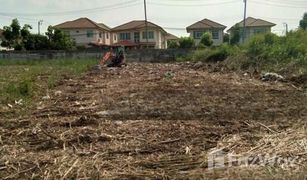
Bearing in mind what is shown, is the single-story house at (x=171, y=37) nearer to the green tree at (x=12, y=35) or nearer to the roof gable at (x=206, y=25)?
the roof gable at (x=206, y=25)

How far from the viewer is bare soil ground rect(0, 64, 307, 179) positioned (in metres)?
4.38

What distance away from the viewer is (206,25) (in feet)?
198

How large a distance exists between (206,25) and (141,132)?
183 ft

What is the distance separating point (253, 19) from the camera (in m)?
62.5

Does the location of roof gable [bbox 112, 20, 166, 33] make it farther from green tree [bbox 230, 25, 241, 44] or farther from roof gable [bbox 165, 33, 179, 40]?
roof gable [bbox 165, 33, 179, 40]

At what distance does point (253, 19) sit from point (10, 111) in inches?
2288

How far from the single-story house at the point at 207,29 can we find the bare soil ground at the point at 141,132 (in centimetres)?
5117

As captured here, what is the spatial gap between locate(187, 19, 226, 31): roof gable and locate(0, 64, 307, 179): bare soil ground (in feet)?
168

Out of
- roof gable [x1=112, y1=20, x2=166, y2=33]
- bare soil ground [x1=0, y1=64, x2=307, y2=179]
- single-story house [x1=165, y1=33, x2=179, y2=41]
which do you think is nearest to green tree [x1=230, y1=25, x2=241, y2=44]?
roof gable [x1=112, y1=20, x2=166, y2=33]

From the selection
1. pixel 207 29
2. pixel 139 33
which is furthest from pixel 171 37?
pixel 139 33

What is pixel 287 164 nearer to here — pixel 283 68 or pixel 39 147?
pixel 39 147

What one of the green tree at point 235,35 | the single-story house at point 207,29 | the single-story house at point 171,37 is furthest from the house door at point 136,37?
the single-story house at point 171,37

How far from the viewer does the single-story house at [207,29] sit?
59812 mm

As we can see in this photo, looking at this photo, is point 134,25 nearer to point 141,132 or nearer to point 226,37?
point 226,37
